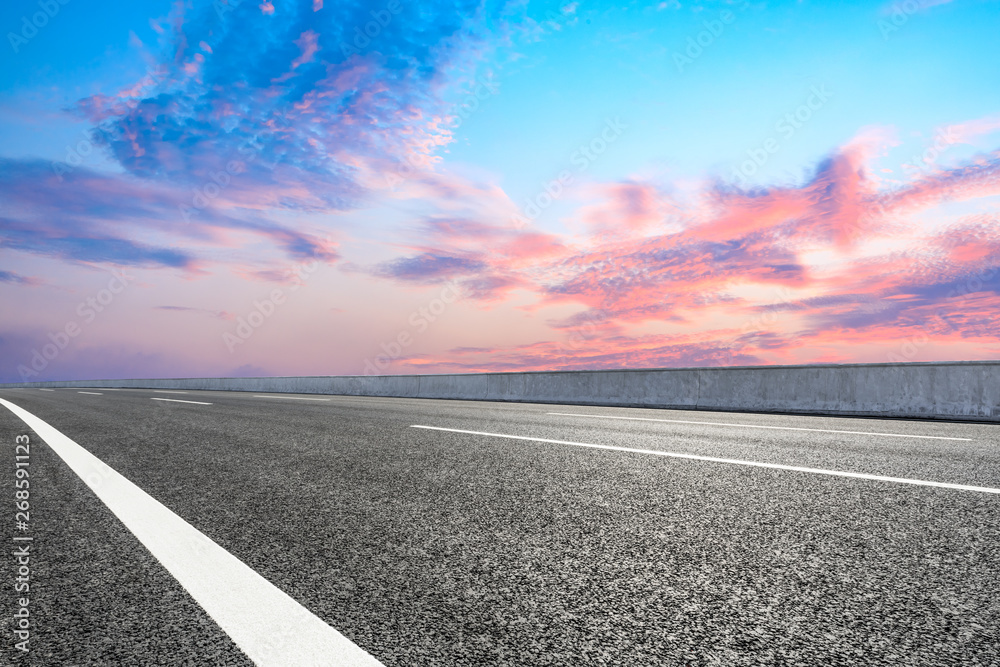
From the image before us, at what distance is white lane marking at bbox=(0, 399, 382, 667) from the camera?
1.87 metres

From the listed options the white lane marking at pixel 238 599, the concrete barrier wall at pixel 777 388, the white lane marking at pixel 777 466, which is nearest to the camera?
the white lane marking at pixel 238 599

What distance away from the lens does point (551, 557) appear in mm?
2770

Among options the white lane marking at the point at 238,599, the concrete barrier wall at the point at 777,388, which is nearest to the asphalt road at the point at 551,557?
the white lane marking at the point at 238,599

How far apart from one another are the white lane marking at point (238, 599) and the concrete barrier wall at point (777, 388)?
1191 centimetres

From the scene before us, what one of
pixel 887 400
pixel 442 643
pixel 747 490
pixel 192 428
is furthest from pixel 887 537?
pixel 887 400

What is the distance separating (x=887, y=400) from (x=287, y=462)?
35.0 feet

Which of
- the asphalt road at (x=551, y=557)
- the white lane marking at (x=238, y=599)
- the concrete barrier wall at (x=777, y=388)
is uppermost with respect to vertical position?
the concrete barrier wall at (x=777, y=388)

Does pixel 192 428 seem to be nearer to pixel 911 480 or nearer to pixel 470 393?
pixel 911 480

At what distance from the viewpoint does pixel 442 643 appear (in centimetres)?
195

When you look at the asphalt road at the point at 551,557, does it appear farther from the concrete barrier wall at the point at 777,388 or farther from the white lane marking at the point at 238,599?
the concrete barrier wall at the point at 777,388

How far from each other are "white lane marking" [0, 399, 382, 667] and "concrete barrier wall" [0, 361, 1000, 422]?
1191cm

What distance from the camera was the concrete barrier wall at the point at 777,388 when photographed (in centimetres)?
1116

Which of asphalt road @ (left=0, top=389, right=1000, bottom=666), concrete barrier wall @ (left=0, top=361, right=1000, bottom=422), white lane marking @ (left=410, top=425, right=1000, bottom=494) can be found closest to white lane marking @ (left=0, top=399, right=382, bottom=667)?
asphalt road @ (left=0, top=389, right=1000, bottom=666)

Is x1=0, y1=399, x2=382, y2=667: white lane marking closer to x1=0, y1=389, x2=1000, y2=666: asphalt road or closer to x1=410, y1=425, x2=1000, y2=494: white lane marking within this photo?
x1=0, y1=389, x2=1000, y2=666: asphalt road
